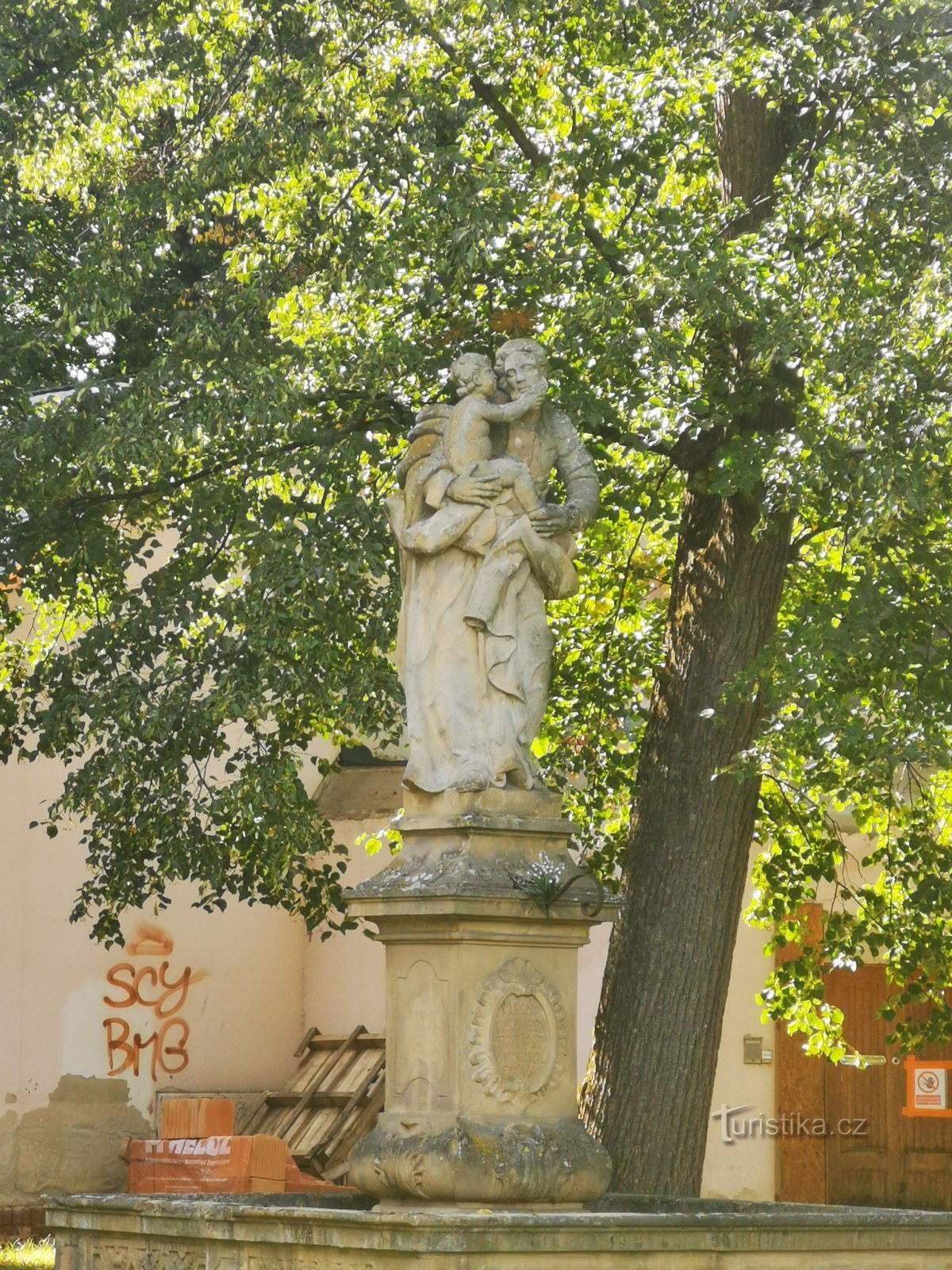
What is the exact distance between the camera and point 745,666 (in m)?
11.0

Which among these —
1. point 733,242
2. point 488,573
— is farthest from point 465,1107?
point 733,242

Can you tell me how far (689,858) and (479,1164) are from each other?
3448mm

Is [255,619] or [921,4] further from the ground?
[921,4]

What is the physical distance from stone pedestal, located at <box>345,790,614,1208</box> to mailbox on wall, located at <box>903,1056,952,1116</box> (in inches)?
331

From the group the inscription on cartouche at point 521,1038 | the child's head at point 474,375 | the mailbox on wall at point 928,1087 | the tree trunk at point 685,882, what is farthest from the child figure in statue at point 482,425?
the mailbox on wall at point 928,1087

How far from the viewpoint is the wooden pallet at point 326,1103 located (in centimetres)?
1609

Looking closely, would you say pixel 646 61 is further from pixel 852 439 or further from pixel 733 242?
pixel 852 439

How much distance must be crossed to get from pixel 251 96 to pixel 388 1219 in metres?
6.85

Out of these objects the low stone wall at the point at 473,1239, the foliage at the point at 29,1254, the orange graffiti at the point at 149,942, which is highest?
the orange graffiti at the point at 149,942

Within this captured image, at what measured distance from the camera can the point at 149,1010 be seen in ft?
55.4

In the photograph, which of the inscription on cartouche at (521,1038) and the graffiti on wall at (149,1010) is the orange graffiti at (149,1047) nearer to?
the graffiti on wall at (149,1010)
